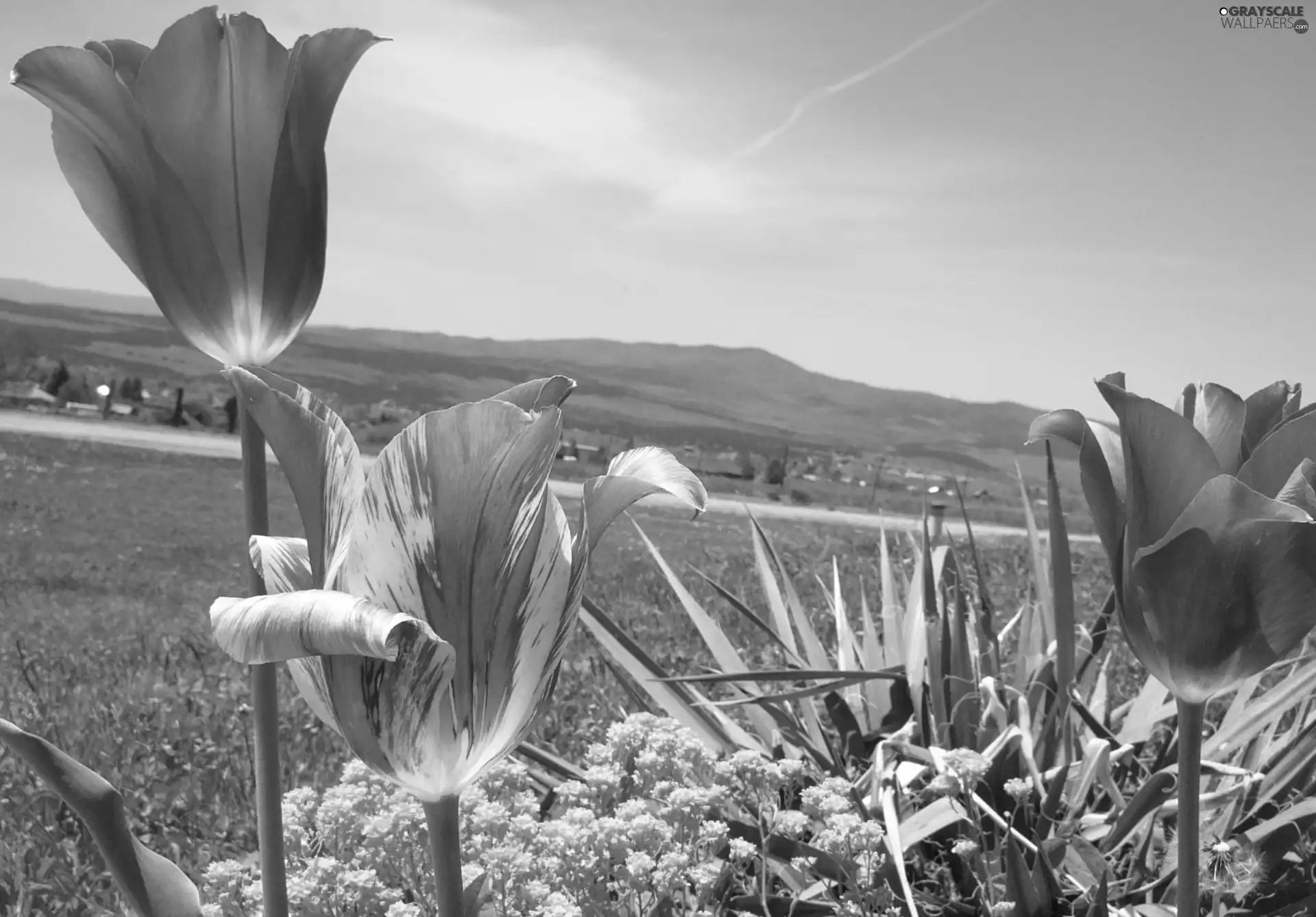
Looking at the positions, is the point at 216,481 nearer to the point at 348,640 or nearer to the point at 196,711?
the point at 196,711

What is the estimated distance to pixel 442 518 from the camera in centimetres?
75

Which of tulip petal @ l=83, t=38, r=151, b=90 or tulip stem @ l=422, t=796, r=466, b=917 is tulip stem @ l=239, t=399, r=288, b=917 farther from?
tulip petal @ l=83, t=38, r=151, b=90

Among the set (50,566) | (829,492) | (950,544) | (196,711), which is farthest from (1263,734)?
(829,492)

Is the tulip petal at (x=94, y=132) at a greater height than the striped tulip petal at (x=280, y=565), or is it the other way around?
the tulip petal at (x=94, y=132)

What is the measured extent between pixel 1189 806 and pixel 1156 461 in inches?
13.2

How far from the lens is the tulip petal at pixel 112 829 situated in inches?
37.4

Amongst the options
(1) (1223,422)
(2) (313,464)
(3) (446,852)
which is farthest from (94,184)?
(1) (1223,422)

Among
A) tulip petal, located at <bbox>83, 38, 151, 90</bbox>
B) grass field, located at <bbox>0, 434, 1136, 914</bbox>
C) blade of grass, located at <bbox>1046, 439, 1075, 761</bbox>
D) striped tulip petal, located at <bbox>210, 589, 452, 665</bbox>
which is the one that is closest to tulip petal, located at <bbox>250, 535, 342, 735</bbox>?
striped tulip petal, located at <bbox>210, 589, 452, 665</bbox>

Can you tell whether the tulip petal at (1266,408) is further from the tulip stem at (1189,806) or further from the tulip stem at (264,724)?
the tulip stem at (264,724)

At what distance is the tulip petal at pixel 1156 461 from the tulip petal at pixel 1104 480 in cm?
5

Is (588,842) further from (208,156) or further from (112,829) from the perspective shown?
(208,156)

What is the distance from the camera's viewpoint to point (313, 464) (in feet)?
2.61

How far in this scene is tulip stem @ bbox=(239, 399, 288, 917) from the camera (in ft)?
3.21

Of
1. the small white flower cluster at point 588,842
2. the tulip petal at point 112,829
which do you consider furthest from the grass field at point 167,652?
the tulip petal at point 112,829
